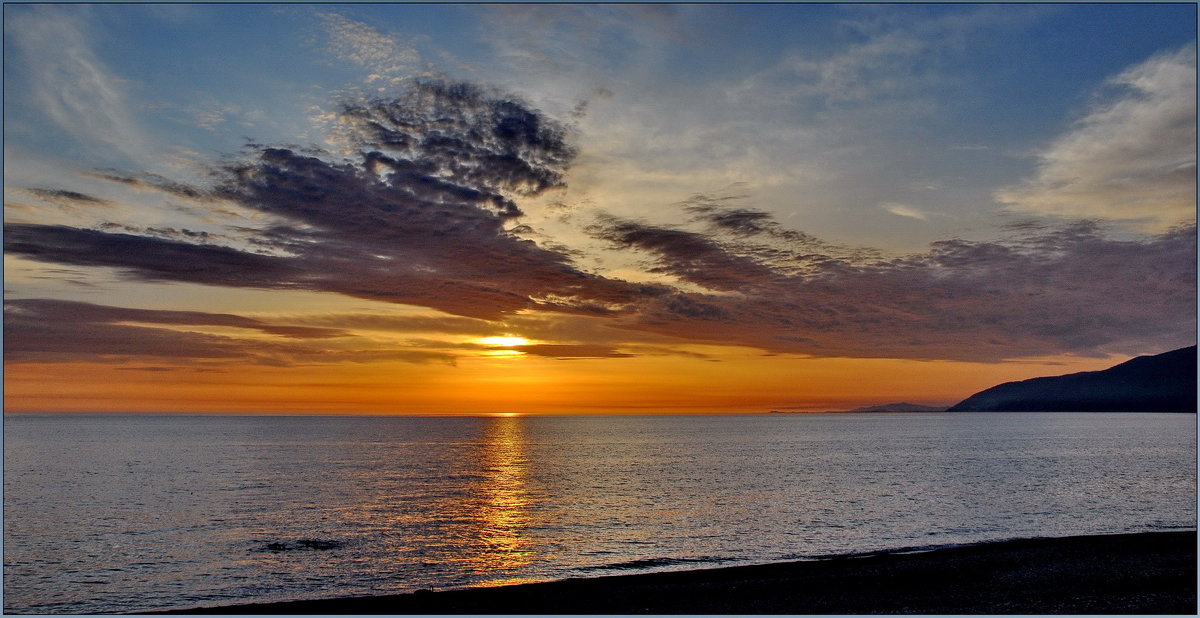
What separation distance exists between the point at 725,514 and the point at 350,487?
40.8 meters

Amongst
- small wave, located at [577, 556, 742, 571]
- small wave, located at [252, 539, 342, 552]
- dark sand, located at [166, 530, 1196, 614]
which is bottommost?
small wave, located at [252, 539, 342, 552]

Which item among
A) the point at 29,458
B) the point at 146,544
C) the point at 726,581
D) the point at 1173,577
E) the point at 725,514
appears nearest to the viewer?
the point at 1173,577

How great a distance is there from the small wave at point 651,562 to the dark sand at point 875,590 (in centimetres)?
297

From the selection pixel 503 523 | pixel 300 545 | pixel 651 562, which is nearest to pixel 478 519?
pixel 503 523

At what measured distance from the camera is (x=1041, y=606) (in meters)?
A: 25.6

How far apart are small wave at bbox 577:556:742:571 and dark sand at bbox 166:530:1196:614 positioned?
9.75 feet

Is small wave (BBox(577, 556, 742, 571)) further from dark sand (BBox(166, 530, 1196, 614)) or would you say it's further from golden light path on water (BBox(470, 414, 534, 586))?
golden light path on water (BBox(470, 414, 534, 586))

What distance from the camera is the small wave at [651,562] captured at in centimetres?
3744

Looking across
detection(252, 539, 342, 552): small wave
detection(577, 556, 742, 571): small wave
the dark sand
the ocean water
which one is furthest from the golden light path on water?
detection(252, 539, 342, 552): small wave

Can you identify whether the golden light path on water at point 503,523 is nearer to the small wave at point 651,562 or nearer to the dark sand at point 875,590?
the small wave at point 651,562

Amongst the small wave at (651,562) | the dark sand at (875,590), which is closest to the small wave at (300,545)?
the dark sand at (875,590)

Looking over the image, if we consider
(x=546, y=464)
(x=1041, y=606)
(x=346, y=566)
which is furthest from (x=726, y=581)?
(x=546, y=464)

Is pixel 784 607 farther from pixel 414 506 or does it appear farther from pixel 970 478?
pixel 970 478

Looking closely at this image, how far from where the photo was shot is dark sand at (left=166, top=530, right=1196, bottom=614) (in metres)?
26.4
